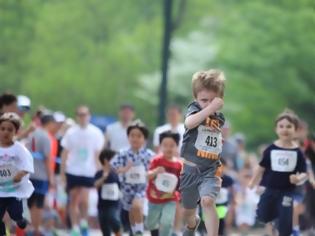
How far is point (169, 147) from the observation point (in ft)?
57.6

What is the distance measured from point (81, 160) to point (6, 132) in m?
5.75

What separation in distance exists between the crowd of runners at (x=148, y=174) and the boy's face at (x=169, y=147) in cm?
1

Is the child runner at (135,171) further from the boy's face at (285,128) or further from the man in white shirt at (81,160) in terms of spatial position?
the man in white shirt at (81,160)

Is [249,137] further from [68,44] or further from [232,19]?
[68,44]

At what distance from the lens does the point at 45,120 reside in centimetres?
2055

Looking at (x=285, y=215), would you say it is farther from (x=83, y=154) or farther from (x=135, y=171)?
(x=83, y=154)

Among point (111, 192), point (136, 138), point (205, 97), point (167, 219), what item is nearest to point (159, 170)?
point (167, 219)

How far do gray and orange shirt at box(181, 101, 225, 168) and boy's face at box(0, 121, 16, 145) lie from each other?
2.57 m

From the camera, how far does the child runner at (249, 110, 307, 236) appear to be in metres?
17.1

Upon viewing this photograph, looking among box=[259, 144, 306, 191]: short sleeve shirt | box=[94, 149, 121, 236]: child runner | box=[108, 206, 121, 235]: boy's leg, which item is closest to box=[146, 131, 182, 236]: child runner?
box=[108, 206, 121, 235]: boy's leg

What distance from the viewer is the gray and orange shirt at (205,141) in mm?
14117

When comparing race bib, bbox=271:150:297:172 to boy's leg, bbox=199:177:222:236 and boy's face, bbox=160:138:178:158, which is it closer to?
boy's face, bbox=160:138:178:158

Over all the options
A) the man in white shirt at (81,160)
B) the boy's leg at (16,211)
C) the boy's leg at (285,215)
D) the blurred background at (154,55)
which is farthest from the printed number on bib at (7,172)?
the blurred background at (154,55)

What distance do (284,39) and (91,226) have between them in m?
22.2
